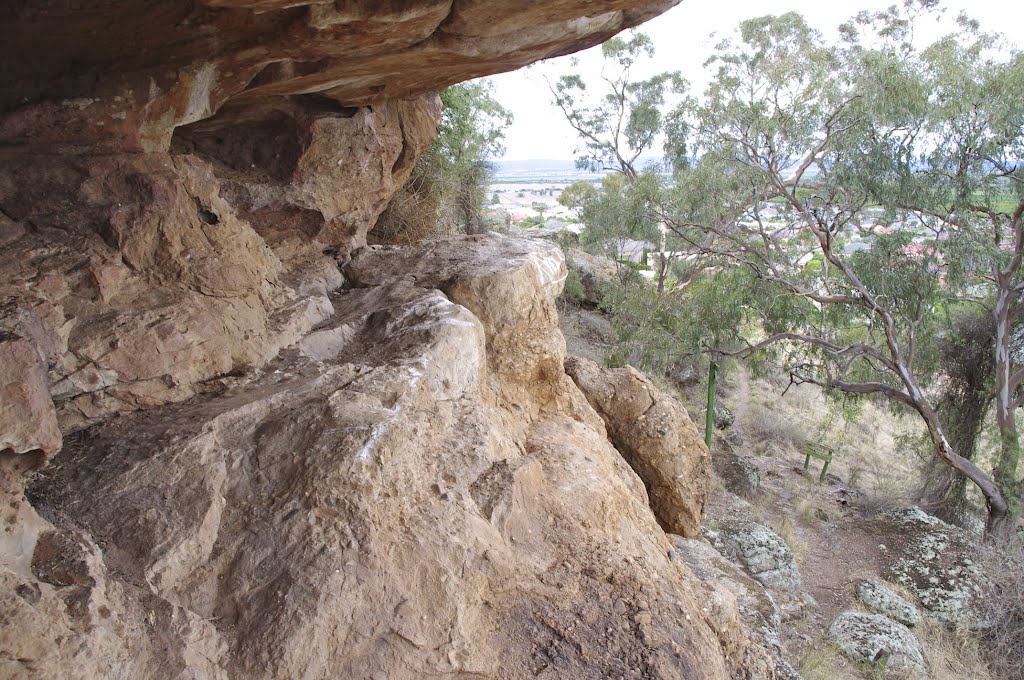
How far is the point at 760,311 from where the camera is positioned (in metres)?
11.1

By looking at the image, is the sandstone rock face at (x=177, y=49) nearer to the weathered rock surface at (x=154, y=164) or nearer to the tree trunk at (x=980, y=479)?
the weathered rock surface at (x=154, y=164)

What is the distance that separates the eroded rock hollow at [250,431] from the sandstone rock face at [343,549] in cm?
1

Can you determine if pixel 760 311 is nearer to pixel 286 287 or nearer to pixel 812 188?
pixel 812 188

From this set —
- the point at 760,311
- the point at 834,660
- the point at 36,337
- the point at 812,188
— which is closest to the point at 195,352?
the point at 36,337

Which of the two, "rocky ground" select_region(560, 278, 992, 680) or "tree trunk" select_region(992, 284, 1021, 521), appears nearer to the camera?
"rocky ground" select_region(560, 278, 992, 680)

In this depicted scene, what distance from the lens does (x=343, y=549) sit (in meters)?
2.79

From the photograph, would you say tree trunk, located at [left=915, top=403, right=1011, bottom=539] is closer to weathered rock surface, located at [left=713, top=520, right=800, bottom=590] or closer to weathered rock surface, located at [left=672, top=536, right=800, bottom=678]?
weathered rock surface, located at [left=713, top=520, right=800, bottom=590]

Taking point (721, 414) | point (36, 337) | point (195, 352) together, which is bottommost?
point (721, 414)

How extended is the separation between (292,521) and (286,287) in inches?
86.3

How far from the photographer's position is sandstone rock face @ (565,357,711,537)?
22.0 feet

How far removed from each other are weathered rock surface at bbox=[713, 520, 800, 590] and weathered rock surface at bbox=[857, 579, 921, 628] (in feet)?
2.61

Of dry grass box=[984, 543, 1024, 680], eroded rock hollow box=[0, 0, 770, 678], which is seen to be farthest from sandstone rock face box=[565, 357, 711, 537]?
dry grass box=[984, 543, 1024, 680]

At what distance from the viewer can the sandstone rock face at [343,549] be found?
244 centimetres

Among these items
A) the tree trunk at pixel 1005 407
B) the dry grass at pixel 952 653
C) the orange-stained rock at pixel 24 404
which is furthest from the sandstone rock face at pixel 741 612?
the tree trunk at pixel 1005 407
